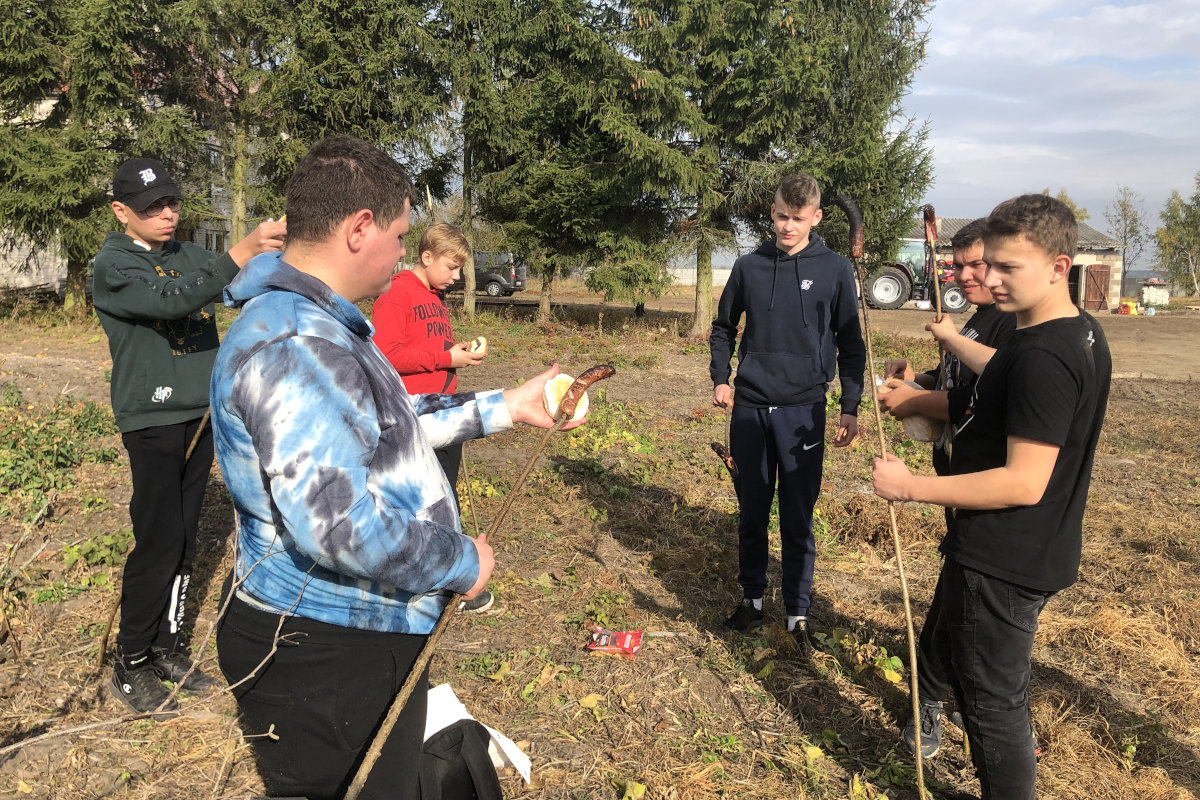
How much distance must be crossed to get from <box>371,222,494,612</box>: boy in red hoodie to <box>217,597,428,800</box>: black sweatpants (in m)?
2.15

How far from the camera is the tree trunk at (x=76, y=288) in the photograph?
17.0m

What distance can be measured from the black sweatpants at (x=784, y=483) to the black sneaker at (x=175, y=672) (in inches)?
106

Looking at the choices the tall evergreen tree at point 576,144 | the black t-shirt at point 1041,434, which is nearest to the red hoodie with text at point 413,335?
the black t-shirt at point 1041,434

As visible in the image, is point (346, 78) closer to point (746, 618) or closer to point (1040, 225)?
point (746, 618)

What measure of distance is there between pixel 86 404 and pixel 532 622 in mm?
6723

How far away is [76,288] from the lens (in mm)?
17391

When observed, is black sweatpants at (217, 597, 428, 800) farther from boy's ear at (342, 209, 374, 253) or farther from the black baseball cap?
the black baseball cap

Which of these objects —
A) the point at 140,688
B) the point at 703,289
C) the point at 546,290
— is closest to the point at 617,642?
the point at 140,688

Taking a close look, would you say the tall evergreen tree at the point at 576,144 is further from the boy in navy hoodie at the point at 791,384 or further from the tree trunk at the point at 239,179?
the boy in navy hoodie at the point at 791,384

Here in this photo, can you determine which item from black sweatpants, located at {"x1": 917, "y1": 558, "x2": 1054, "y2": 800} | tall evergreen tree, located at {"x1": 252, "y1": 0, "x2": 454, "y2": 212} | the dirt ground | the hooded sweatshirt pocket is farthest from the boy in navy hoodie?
tall evergreen tree, located at {"x1": 252, "y1": 0, "x2": 454, "y2": 212}

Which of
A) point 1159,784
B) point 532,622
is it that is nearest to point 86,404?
point 532,622

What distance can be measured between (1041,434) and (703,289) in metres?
15.9

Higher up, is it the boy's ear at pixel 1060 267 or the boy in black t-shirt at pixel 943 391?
the boy's ear at pixel 1060 267

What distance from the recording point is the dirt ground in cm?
301
